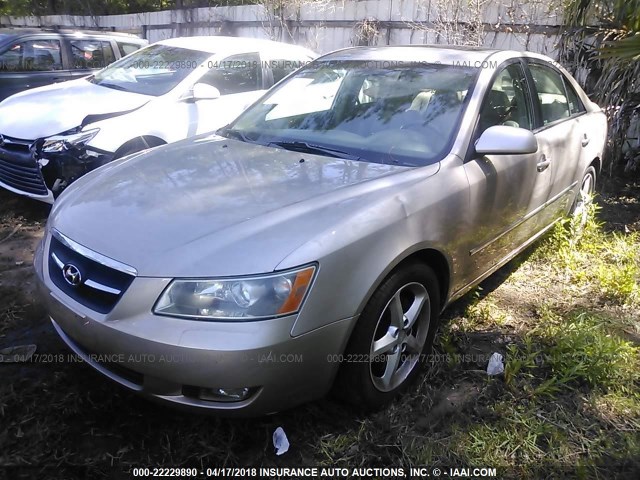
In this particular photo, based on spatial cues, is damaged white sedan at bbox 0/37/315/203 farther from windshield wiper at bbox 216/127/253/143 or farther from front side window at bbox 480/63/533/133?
front side window at bbox 480/63/533/133

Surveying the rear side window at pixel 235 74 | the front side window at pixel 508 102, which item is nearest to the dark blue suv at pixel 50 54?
the rear side window at pixel 235 74

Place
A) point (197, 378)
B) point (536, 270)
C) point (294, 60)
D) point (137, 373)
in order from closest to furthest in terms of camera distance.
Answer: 1. point (197, 378)
2. point (137, 373)
3. point (536, 270)
4. point (294, 60)

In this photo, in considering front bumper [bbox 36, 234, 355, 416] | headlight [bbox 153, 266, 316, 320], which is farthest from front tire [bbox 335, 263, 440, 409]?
headlight [bbox 153, 266, 316, 320]

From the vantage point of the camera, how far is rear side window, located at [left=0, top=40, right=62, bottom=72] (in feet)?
22.5

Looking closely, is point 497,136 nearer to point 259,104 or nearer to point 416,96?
point 416,96

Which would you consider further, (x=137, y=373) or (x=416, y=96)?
(x=416, y=96)

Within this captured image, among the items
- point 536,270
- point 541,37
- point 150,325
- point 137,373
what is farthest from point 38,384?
point 541,37

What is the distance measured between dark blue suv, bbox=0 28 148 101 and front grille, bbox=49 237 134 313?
5696mm

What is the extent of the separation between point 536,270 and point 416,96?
185cm

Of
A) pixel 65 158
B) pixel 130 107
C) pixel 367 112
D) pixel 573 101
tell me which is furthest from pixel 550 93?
pixel 65 158

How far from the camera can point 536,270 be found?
4.05m

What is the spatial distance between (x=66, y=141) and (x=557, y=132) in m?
3.73

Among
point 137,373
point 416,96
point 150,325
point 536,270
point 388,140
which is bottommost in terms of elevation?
point 536,270

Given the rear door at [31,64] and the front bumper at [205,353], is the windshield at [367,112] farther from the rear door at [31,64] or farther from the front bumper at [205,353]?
the rear door at [31,64]
